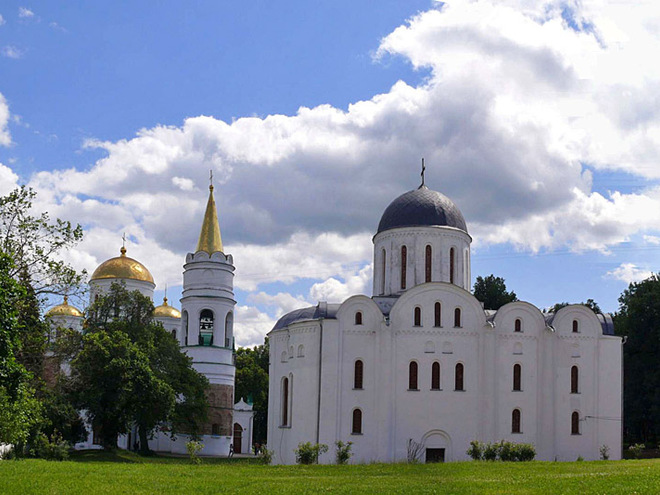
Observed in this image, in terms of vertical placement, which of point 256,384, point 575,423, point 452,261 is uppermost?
point 452,261

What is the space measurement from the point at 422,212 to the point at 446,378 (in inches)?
A: 334

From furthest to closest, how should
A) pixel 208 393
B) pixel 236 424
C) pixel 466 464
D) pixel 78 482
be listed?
pixel 236 424 < pixel 208 393 < pixel 466 464 < pixel 78 482

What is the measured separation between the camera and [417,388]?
34.6 m

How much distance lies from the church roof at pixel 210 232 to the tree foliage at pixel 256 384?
14516 millimetres

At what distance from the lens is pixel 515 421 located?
3500cm

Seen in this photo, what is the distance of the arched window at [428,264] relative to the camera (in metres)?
38.1

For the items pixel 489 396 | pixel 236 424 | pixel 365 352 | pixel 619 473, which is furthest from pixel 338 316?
pixel 236 424

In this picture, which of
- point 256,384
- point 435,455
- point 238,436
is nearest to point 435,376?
point 435,455

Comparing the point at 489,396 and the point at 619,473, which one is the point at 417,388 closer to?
the point at 489,396

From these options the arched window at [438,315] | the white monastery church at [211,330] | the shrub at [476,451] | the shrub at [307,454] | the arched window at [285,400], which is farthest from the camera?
the white monastery church at [211,330]

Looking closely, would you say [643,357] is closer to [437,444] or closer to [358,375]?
[437,444]

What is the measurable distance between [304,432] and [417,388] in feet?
16.7

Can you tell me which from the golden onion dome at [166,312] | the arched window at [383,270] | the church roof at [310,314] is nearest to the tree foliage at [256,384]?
the golden onion dome at [166,312]

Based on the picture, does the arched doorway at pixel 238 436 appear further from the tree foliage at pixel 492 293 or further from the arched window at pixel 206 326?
the tree foliage at pixel 492 293
